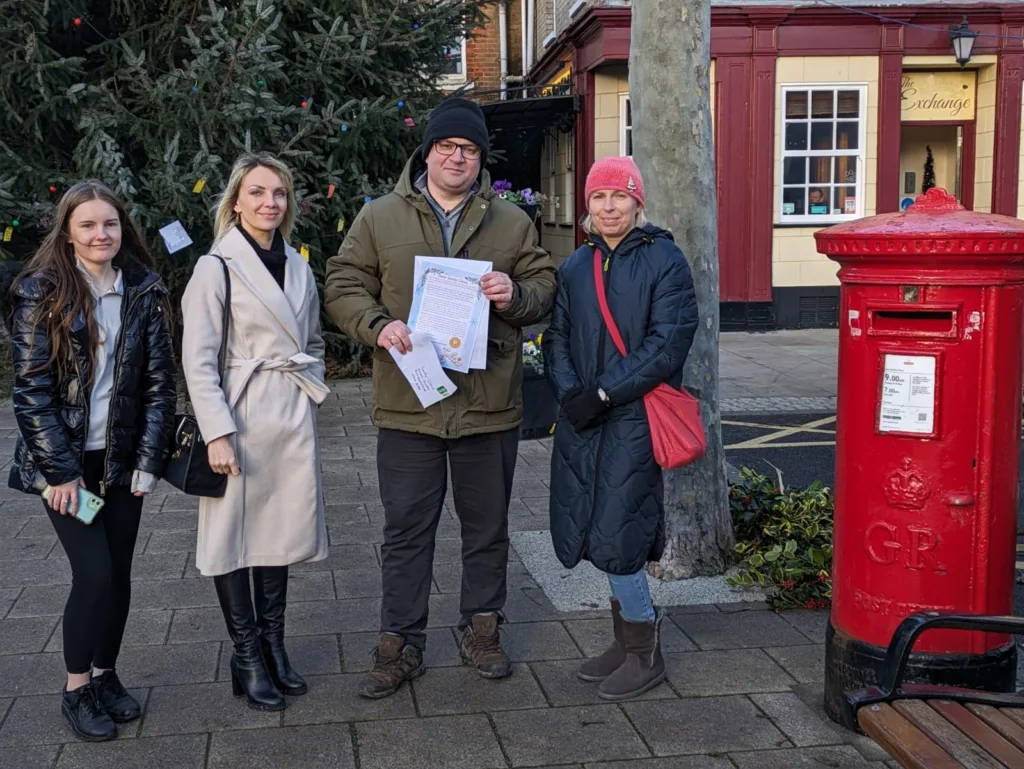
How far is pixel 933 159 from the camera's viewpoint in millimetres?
16859

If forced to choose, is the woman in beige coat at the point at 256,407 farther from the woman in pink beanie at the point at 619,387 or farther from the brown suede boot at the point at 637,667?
the brown suede boot at the point at 637,667

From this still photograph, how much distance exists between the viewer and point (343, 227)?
10758 mm

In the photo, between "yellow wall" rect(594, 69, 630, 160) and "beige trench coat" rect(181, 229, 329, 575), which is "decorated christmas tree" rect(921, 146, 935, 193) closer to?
"yellow wall" rect(594, 69, 630, 160)

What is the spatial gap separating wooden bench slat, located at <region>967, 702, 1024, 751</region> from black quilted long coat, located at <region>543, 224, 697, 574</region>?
4.36 feet

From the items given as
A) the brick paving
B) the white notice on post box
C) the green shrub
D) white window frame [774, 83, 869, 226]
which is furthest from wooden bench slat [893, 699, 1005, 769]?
white window frame [774, 83, 869, 226]

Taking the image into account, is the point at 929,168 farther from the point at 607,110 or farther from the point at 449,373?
the point at 449,373

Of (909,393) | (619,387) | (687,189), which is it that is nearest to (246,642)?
(619,387)

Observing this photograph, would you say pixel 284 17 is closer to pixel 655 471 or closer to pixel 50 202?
pixel 50 202

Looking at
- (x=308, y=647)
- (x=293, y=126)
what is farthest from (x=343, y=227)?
(x=308, y=647)

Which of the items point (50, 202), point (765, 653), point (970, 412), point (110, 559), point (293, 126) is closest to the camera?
point (970, 412)

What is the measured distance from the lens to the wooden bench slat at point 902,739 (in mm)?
2559

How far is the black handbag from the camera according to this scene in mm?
3744

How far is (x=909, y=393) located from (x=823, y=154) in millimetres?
12688

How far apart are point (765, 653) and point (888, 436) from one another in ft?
4.18
